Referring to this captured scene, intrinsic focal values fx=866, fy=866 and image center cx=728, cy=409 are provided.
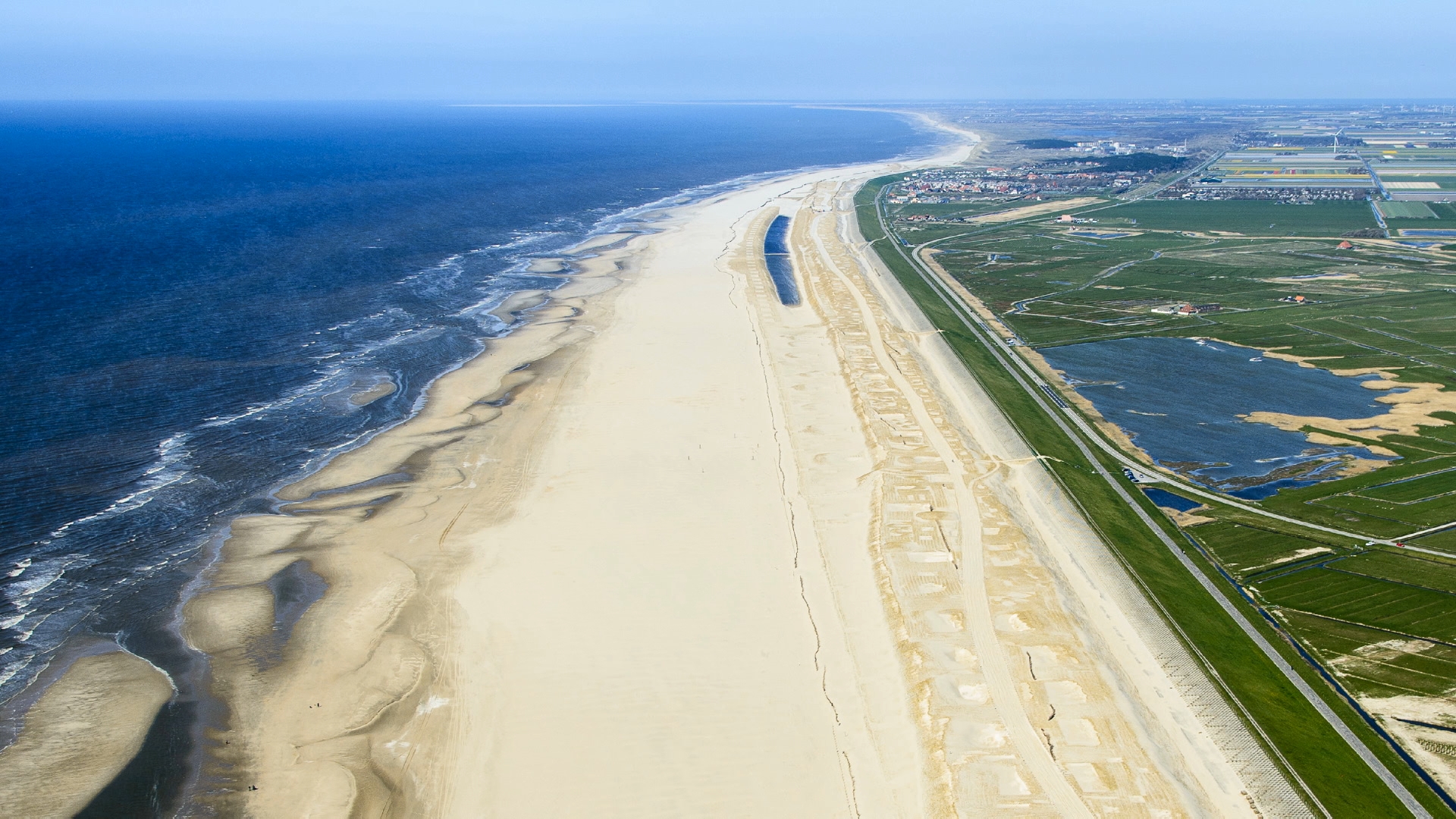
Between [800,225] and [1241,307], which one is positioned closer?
[1241,307]

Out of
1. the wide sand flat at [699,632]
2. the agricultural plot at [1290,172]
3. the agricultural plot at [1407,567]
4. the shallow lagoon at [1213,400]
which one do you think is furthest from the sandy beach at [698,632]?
the agricultural plot at [1290,172]

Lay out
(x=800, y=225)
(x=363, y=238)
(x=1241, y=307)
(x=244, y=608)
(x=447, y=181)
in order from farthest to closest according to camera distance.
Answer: (x=447, y=181)
(x=800, y=225)
(x=363, y=238)
(x=1241, y=307)
(x=244, y=608)

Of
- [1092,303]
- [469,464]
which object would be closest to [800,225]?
[1092,303]

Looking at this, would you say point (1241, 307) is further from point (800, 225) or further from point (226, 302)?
point (226, 302)

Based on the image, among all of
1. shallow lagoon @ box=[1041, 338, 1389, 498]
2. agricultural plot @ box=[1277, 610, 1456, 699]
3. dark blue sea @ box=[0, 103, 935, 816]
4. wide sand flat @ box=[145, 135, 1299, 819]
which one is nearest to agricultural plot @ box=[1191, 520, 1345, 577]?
agricultural plot @ box=[1277, 610, 1456, 699]

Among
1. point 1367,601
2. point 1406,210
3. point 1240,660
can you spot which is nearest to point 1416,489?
point 1367,601

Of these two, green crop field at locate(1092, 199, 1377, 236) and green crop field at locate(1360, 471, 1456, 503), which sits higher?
green crop field at locate(1092, 199, 1377, 236)

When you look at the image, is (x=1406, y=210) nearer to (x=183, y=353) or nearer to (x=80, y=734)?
(x=183, y=353)

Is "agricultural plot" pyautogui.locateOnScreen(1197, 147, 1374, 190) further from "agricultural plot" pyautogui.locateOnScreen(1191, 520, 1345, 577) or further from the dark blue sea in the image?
"agricultural plot" pyautogui.locateOnScreen(1191, 520, 1345, 577)
